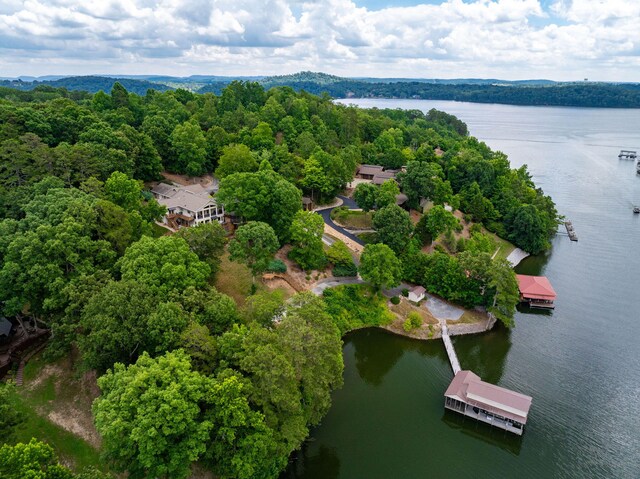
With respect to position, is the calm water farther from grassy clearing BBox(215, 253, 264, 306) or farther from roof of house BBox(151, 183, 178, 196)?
roof of house BBox(151, 183, 178, 196)

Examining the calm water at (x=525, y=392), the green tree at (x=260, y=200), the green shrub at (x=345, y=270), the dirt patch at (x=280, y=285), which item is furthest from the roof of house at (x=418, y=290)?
the green tree at (x=260, y=200)

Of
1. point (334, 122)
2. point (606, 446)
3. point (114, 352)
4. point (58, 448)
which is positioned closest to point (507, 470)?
point (606, 446)

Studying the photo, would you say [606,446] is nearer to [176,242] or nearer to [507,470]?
[507,470]

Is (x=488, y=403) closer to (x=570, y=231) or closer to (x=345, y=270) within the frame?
(x=345, y=270)

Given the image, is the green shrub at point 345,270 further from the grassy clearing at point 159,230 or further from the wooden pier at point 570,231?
the wooden pier at point 570,231

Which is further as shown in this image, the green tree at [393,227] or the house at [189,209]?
the house at [189,209]
